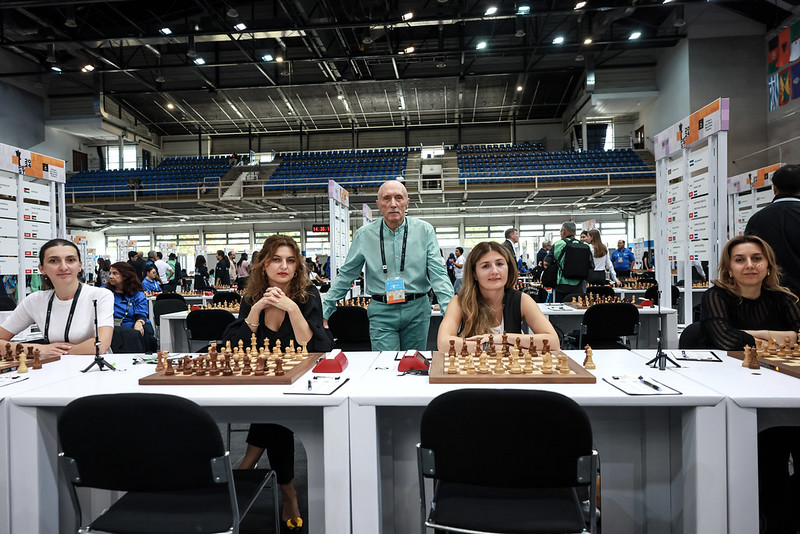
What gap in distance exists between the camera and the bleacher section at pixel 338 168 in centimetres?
1571

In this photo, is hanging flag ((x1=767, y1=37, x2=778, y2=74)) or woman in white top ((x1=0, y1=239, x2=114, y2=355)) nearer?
woman in white top ((x1=0, y1=239, x2=114, y2=355))

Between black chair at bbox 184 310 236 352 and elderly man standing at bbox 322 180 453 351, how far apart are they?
158cm

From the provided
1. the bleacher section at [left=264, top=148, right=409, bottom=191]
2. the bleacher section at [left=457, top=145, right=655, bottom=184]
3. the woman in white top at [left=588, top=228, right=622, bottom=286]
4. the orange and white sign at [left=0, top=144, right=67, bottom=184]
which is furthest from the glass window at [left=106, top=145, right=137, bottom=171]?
the woman in white top at [left=588, top=228, right=622, bottom=286]

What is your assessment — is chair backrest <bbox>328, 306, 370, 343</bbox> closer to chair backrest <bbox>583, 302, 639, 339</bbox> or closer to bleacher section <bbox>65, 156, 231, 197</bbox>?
chair backrest <bbox>583, 302, 639, 339</bbox>

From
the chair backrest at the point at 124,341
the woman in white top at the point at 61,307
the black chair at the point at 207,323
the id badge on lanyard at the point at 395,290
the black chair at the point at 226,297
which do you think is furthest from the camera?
the black chair at the point at 226,297

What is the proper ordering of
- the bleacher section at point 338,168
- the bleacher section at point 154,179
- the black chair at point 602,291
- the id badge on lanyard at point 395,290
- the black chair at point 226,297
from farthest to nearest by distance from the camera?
the bleacher section at point 154,179 → the bleacher section at point 338,168 → the black chair at point 226,297 → the black chair at point 602,291 → the id badge on lanyard at point 395,290

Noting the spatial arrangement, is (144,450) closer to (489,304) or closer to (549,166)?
(489,304)

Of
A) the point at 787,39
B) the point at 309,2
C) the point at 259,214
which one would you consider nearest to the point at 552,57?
the point at 787,39

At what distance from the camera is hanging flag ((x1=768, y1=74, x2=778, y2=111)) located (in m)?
11.1

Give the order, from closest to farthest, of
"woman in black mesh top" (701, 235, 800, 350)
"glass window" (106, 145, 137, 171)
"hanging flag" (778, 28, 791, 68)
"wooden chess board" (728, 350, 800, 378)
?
1. "wooden chess board" (728, 350, 800, 378)
2. "woman in black mesh top" (701, 235, 800, 350)
3. "hanging flag" (778, 28, 791, 68)
4. "glass window" (106, 145, 137, 171)

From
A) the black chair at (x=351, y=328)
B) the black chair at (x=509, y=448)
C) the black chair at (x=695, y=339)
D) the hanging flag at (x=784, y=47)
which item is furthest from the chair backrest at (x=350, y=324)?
the hanging flag at (x=784, y=47)

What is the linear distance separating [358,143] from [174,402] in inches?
831

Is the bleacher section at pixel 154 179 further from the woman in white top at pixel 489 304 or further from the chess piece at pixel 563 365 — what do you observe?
the chess piece at pixel 563 365

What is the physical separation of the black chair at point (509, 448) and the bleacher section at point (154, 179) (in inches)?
625
